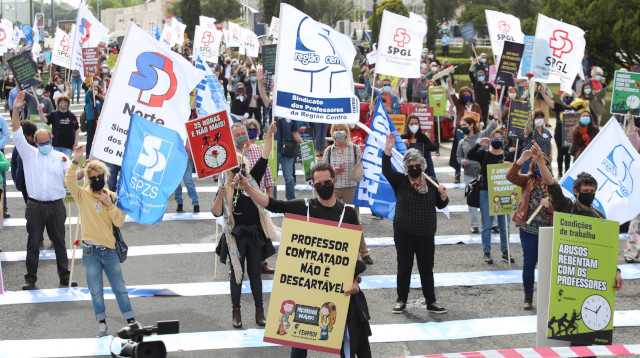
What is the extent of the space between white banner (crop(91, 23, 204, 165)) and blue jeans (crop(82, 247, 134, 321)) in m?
1.07

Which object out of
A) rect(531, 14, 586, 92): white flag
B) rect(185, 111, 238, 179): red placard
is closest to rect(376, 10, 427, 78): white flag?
rect(531, 14, 586, 92): white flag

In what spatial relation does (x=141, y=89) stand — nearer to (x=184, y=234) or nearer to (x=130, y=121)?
(x=130, y=121)

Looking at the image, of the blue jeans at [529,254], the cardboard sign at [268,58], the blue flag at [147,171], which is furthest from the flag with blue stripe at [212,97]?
the cardboard sign at [268,58]

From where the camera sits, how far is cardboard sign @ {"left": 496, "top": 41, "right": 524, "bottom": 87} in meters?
17.3

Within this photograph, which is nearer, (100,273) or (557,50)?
(100,273)

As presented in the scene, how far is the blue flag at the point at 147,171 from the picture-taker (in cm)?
873

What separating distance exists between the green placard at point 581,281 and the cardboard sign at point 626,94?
22.8 ft

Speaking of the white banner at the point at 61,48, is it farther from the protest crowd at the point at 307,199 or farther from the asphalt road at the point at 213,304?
the asphalt road at the point at 213,304

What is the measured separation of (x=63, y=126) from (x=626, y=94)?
965cm

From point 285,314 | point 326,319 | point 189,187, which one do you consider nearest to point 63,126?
point 189,187

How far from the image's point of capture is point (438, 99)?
65.0 feet

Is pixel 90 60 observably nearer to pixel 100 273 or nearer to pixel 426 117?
pixel 426 117

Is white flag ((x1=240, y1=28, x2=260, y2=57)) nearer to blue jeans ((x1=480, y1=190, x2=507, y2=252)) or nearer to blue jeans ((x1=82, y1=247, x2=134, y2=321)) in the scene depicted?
blue jeans ((x1=480, y1=190, x2=507, y2=252))

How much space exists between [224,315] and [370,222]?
5.00 m
